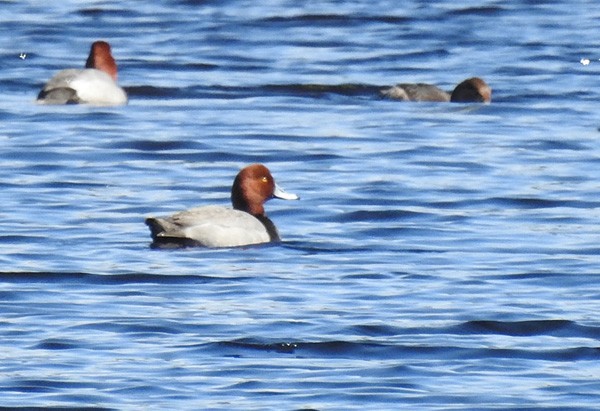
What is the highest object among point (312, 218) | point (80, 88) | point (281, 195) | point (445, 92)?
point (80, 88)

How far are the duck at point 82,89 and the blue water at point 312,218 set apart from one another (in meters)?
0.14

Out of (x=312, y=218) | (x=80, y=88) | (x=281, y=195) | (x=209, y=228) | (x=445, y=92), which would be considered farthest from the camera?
(x=445, y=92)

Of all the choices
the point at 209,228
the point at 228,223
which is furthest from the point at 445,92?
the point at 209,228

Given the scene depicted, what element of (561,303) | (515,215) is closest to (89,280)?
(561,303)

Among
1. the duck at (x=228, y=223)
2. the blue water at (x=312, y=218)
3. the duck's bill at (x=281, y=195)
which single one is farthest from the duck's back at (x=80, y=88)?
the duck at (x=228, y=223)

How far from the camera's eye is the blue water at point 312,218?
32.6ft

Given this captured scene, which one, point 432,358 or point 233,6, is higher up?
point 233,6

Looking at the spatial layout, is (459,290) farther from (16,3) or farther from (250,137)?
(16,3)

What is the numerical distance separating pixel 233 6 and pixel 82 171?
553 inches

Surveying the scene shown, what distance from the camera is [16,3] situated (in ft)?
106

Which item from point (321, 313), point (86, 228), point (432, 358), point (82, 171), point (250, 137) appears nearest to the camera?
point (432, 358)

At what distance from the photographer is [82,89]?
22.2m

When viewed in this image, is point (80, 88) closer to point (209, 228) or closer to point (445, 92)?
point (445, 92)

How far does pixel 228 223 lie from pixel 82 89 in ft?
28.1
